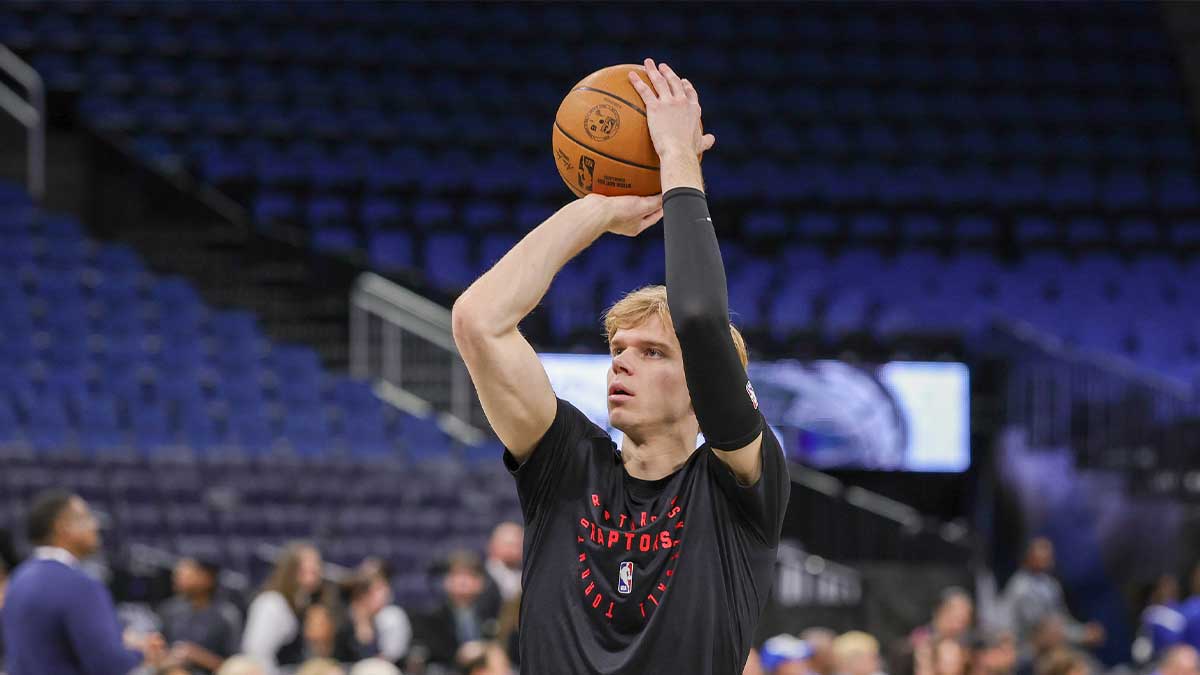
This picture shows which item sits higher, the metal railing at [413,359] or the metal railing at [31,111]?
the metal railing at [31,111]

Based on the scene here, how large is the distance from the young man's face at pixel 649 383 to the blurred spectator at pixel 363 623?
606 cm

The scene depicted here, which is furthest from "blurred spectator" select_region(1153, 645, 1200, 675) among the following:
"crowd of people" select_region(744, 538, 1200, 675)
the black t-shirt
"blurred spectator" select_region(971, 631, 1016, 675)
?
the black t-shirt

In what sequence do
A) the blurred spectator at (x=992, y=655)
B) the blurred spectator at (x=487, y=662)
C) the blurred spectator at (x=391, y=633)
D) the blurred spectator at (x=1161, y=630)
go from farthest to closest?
the blurred spectator at (x=1161, y=630) < the blurred spectator at (x=391, y=633) < the blurred spectator at (x=992, y=655) < the blurred spectator at (x=487, y=662)

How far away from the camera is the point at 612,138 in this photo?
2.36m

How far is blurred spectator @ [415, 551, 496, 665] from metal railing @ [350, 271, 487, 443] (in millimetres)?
5226

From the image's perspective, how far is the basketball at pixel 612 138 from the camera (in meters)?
2.35

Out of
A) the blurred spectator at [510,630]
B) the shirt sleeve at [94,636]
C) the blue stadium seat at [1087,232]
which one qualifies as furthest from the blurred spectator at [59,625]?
the blue stadium seat at [1087,232]

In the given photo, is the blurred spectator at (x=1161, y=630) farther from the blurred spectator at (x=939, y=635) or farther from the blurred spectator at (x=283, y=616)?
the blurred spectator at (x=283, y=616)

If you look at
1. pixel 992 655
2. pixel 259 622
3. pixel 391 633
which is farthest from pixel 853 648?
pixel 259 622

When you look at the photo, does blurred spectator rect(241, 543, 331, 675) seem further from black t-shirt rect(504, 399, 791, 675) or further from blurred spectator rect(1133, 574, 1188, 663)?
black t-shirt rect(504, 399, 791, 675)

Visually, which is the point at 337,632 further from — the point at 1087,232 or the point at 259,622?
the point at 1087,232

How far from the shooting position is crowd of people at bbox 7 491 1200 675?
521 cm

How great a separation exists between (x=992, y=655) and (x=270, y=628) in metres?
3.72

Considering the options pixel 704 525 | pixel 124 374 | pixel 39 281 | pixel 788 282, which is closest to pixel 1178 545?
pixel 788 282
